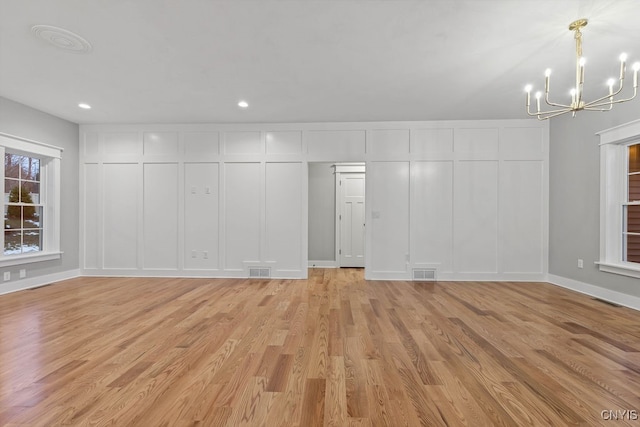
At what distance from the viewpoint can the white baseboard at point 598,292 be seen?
12.3 ft

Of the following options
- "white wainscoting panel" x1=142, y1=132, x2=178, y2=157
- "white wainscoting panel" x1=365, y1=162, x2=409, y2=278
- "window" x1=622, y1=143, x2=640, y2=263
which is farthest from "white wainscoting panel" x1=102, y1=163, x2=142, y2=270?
"window" x1=622, y1=143, x2=640, y2=263

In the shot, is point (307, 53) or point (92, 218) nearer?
point (307, 53)

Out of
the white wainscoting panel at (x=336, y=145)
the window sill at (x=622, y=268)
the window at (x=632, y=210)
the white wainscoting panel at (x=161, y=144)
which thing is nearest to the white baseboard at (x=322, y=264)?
the white wainscoting panel at (x=336, y=145)

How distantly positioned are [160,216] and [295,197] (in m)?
2.55

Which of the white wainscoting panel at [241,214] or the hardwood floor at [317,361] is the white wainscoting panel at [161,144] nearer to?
the white wainscoting panel at [241,214]

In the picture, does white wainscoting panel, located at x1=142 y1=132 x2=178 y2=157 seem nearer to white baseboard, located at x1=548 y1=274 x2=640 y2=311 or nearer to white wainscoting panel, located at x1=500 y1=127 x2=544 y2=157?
white wainscoting panel, located at x1=500 y1=127 x2=544 y2=157

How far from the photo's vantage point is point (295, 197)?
5.54 m

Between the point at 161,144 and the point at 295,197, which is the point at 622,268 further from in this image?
the point at 161,144

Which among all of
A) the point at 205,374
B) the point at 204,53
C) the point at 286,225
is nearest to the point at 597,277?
the point at 286,225

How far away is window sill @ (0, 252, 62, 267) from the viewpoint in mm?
4352

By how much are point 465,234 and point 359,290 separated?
7.31 ft

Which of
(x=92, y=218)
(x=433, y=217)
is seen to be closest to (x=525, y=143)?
(x=433, y=217)

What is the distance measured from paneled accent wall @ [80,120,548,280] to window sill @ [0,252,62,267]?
0.58m

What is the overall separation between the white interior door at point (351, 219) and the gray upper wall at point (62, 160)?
516 cm
